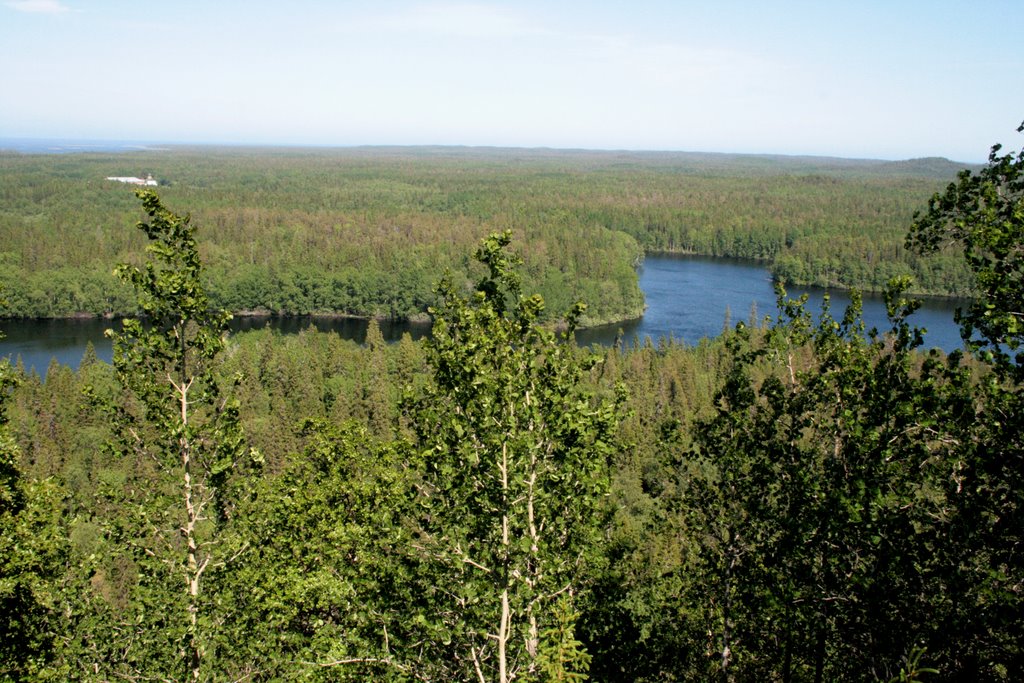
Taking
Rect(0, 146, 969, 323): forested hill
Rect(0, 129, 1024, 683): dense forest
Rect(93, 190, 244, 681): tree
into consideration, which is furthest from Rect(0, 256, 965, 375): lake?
Rect(93, 190, 244, 681): tree

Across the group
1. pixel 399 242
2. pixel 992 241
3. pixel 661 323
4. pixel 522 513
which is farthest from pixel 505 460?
pixel 399 242

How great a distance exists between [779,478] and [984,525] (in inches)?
132

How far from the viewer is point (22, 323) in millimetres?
81438

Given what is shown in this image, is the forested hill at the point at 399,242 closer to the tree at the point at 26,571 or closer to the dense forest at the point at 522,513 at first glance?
the dense forest at the point at 522,513

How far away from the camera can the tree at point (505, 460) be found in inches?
242

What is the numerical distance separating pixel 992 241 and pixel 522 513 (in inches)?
166

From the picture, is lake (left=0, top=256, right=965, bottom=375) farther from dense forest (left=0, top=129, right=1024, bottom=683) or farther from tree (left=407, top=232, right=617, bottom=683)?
tree (left=407, top=232, right=617, bottom=683)

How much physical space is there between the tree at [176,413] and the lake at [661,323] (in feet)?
186

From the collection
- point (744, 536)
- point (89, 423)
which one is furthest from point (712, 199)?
point (744, 536)

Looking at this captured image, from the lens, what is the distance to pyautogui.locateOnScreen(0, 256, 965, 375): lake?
70.9m

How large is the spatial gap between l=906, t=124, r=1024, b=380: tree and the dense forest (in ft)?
0.09

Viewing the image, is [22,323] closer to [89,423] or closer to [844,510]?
[89,423]

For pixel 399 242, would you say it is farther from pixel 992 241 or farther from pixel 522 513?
pixel 992 241

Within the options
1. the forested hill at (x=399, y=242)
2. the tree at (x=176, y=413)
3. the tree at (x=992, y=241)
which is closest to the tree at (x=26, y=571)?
the tree at (x=176, y=413)
